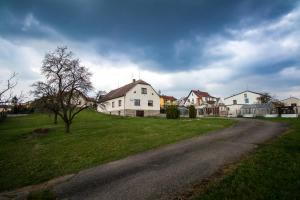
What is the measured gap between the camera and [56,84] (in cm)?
2684

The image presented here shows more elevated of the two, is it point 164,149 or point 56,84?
point 56,84

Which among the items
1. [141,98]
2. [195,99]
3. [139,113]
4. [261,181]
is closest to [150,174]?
[261,181]

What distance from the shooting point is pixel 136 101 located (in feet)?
162

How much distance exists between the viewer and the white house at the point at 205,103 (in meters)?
55.8

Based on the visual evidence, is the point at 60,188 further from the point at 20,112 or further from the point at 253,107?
the point at 20,112

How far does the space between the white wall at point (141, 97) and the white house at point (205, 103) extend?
15000 mm

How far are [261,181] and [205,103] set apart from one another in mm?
60931

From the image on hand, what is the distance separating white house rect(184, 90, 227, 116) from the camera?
5575cm

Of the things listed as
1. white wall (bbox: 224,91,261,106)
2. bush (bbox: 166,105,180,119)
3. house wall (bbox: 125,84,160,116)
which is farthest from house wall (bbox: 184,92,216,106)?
bush (bbox: 166,105,180,119)

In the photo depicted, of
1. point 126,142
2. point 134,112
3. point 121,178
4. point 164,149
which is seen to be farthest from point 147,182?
point 134,112

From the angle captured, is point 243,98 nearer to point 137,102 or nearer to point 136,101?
point 137,102

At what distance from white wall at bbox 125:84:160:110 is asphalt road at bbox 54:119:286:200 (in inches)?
1432

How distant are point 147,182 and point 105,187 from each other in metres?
1.49

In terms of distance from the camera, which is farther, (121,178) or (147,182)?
(121,178)
